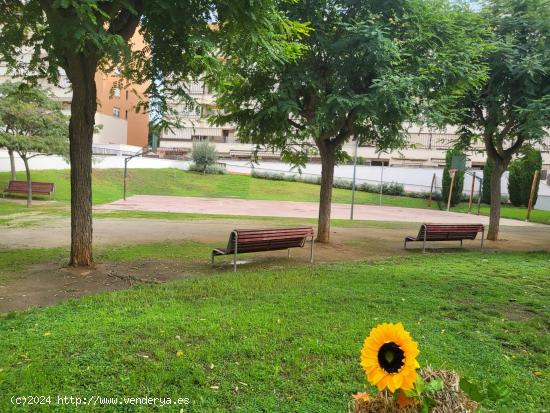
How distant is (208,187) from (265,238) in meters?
34.2

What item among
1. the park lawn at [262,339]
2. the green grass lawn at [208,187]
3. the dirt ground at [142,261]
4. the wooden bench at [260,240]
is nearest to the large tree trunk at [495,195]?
the dirt ground at [142,261]

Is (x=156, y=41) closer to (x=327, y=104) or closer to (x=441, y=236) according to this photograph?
(x=327, y=104)

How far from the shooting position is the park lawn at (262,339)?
3338 millimetres

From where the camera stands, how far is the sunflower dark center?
4.87 feet

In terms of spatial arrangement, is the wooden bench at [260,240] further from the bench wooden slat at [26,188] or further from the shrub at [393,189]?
the shrub at [393,189]

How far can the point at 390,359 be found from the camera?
58.8 inches

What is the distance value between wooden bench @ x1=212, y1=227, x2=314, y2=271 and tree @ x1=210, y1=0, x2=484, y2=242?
7.41 feet

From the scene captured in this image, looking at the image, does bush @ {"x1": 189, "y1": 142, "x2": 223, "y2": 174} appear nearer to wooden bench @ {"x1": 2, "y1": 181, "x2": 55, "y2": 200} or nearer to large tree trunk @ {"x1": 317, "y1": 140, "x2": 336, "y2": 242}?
wooden bench @ {"x1": 2, "y1": 181, "x2": 55, "y2": 200}

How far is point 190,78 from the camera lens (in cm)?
945

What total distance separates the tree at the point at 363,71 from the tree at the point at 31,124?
1512cm

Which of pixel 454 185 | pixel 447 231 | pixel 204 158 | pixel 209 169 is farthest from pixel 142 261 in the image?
pixel 204 158

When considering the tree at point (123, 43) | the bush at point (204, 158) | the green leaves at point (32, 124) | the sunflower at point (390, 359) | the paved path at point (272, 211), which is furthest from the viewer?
the bush at point (204, 158)

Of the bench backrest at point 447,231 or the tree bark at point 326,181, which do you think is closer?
the bench backrest at point 447,231

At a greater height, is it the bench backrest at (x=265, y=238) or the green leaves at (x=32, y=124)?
the green leaves at (x=32, y=124)
